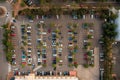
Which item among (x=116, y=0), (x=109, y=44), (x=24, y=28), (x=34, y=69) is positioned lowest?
(x=34, y=69)

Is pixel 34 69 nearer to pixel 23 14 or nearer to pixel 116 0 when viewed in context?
pixel 23 14

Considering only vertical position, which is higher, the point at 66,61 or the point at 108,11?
the point at 108,11

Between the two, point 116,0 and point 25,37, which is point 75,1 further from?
point 25,37

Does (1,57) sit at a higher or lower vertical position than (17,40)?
lower

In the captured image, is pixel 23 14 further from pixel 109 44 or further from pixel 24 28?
pixel 109 44

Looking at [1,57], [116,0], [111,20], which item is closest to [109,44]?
[111,20]

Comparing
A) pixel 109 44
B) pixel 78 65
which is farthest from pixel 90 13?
pixel 78 65
